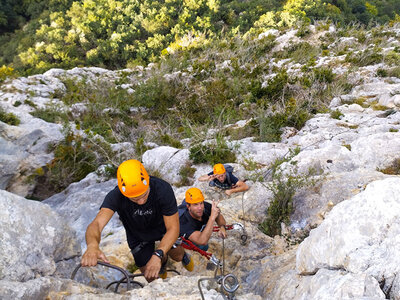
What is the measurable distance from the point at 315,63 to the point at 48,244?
11.4 metres

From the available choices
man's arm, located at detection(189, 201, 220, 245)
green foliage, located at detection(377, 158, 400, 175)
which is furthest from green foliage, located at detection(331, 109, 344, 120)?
man's arm, located at detection(189, 201, 220, 245)

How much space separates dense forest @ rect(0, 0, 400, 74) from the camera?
25.2m

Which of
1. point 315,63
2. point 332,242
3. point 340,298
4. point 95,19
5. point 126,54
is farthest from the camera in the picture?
point 95,19

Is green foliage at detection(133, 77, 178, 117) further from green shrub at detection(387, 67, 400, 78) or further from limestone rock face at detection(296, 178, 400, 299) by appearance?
limestone rock face at detection(296, 178, 400, 299)

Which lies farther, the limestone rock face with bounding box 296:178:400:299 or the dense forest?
the dense forest

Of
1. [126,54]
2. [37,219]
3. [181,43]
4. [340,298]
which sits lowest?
[126,54]

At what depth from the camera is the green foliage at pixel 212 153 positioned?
5.96 m

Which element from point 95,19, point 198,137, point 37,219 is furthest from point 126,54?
point 37,219

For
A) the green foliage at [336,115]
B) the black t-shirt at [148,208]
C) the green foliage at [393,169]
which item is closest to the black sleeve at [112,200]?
the black t-shirt at [148,208]

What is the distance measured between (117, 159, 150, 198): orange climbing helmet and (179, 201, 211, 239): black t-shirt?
1103 millimetres

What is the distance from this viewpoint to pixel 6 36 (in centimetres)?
3516

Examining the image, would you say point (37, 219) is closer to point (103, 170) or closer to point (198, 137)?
point (103, 170)

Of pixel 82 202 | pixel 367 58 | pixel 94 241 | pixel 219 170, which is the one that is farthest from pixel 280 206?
pixel 367 58

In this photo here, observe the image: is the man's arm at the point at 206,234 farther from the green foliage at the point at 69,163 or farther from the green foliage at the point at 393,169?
the green foliage at the point at 69,163
